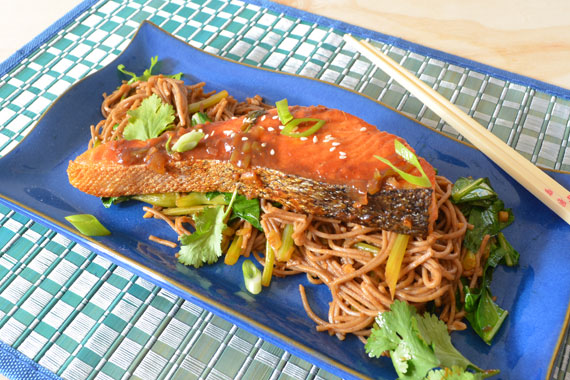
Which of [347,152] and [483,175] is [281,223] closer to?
[347,152]

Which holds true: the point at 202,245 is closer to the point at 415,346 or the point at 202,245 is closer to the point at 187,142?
the point at 187,142

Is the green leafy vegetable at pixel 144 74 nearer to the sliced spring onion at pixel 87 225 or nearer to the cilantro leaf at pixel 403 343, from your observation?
the sliced spring onion at pixel 87 225

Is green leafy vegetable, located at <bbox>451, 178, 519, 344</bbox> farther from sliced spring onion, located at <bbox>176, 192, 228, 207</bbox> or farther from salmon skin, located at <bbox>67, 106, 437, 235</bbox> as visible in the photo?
sliced spring onion, located at <bbox>176, 192, 228, 207</bbox>

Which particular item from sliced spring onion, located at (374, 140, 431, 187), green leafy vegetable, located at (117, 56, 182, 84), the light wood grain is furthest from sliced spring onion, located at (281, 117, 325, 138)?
the light wood grain

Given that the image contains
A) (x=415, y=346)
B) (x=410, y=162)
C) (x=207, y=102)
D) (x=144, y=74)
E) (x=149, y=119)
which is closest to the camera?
(x=415, y=346)

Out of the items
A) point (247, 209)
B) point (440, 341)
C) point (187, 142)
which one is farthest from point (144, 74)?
point (440, 341)

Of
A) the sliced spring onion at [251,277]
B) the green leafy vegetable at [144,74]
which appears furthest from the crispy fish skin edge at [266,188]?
the green leafy vegetable at [144,74]
